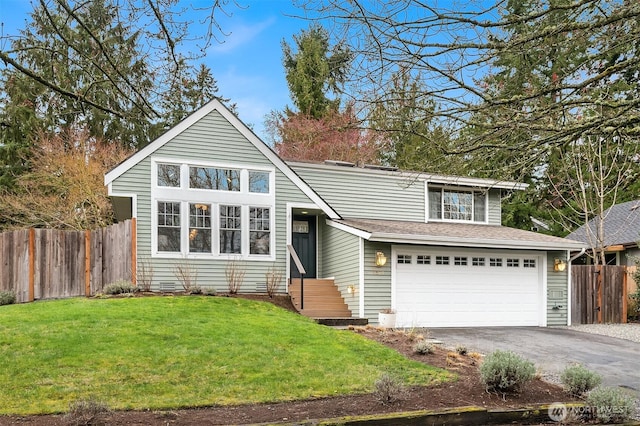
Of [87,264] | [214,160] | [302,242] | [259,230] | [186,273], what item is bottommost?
[186,273]

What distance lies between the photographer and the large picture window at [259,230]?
15750 mm

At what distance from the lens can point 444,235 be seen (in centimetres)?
1538

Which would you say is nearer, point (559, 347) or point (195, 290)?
point (559, 347)

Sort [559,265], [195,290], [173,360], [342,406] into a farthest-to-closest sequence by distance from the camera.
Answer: [559,265] < [195,290] < [173,360] < [342,406]

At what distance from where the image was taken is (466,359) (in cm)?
1000

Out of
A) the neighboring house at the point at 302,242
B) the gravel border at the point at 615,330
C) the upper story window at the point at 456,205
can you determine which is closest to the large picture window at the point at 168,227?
the neighboring house at the point at 302,242

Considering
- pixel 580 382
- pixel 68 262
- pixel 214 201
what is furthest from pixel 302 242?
pixel 580 382

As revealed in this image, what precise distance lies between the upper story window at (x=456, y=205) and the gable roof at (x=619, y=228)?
539 cm

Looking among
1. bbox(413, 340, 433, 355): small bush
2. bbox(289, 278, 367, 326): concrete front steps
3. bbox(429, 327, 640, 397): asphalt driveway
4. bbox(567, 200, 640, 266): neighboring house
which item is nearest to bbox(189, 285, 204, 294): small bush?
bbox(289, 278, 367, 326): concrete front steps

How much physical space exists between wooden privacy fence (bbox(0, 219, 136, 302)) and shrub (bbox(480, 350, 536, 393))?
→ 9910 millimetres

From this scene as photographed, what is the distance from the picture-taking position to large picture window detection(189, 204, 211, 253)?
1518 centimetres

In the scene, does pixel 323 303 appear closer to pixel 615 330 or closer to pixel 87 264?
pixel 87 264

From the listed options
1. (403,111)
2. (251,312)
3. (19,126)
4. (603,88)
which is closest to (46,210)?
(19,126)

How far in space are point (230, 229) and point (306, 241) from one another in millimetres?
2779
